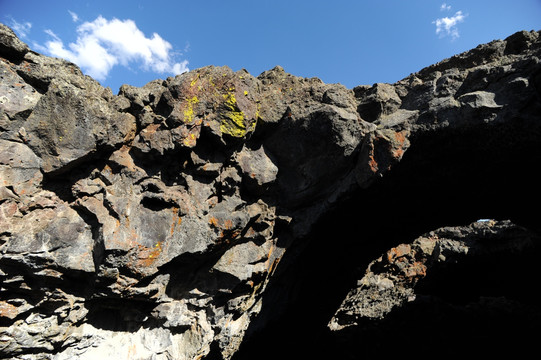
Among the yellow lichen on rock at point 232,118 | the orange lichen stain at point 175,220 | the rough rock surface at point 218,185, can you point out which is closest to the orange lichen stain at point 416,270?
the rough rock surface at point 218,185

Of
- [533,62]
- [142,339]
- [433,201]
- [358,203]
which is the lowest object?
[142,339]

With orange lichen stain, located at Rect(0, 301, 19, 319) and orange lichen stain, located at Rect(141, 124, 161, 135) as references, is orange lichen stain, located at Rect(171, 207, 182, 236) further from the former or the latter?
orange lichen stain, located at Rect(0, 301, 19, 319)

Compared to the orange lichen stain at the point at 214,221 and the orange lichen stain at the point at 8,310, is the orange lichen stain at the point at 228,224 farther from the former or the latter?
the orange lichen stain at the point at 8,310

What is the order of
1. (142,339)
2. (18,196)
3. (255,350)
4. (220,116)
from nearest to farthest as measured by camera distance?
1. (18,196)
2. (142,339)
3. (220,116)
4. (255,350)

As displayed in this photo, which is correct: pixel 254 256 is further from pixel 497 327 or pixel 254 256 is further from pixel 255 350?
pixel 497 327

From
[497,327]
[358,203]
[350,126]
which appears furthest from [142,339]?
[497,327]

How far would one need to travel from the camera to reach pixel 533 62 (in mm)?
7723

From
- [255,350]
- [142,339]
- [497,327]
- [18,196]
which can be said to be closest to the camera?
[18,196]

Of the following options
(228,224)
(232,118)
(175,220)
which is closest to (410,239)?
(228,224)

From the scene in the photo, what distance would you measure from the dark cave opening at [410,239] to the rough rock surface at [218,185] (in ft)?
0.26

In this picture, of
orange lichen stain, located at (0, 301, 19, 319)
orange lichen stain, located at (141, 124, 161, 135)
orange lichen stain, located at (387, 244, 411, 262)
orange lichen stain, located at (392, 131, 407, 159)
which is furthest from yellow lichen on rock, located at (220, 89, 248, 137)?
orange lichen stain, located at (387, 244, 411, 262)

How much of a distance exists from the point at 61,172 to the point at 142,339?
4985mm

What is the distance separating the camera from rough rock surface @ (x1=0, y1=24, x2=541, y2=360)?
23.6ft

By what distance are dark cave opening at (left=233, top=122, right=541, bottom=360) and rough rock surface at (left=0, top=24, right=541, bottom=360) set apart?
0.08m
